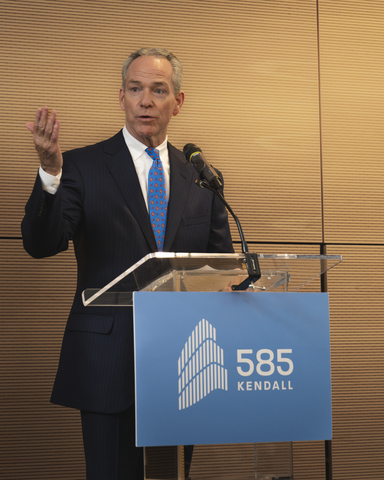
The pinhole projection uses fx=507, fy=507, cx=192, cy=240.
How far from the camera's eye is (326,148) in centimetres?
289

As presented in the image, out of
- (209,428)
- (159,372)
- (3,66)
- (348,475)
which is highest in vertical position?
(3,66)

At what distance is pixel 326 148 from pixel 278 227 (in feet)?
1.79

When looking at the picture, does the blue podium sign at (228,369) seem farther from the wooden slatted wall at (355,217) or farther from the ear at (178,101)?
the wooden slatted wall at (355,217)

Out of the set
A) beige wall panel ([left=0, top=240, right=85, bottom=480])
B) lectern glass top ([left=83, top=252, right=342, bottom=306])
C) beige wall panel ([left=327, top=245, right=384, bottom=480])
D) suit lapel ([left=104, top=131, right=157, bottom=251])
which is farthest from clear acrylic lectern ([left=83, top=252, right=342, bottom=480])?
beige wall panel ([left=327, top=245, right=384, bottom=480])

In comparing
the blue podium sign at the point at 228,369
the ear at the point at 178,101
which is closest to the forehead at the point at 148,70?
the ear at the point at 178,101

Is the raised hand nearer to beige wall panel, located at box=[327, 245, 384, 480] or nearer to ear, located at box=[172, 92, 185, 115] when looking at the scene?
ear, located at box=[172, 92, 185, 115]

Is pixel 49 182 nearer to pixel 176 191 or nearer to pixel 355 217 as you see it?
pixel 176 191

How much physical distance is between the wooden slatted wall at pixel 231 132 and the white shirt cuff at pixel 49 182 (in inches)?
48.1

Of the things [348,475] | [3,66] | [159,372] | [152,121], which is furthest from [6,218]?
[348,475]

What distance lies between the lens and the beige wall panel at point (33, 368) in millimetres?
2412

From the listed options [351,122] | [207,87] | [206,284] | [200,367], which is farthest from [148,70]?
[351,122]

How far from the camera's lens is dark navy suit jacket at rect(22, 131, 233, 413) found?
4.73ft

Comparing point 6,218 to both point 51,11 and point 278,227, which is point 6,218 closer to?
point 51,11

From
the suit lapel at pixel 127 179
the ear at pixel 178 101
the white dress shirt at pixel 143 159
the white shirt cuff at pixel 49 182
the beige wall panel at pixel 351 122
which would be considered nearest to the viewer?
the white shirt cuff at pixel 49 182
